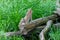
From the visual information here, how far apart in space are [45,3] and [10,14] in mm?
1288

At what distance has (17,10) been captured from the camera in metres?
5.85

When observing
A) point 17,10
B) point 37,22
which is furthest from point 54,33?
point 17,10

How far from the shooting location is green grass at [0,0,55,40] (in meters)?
5.60

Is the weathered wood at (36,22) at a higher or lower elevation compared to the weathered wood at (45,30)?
higher

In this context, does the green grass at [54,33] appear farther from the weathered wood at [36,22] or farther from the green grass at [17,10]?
the green grass at [17,10]

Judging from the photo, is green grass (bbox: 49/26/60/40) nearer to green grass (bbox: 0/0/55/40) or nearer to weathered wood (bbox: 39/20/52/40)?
weathered wood (bbox: 39/20/52/40)

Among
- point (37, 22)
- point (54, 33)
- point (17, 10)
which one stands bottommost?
point (54, 33)

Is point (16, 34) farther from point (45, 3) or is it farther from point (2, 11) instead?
point (45, 3)

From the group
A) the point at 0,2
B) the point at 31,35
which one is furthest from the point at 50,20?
the point at 0,2

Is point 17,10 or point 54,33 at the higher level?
point 17,10

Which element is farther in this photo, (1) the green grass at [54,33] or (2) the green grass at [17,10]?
(2) the green grass at [17,10]

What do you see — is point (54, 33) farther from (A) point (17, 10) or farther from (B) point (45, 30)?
(A) point (17, 10)

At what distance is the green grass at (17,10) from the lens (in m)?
5.60

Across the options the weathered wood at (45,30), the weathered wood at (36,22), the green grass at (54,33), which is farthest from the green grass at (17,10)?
the green grass at (54,33)
